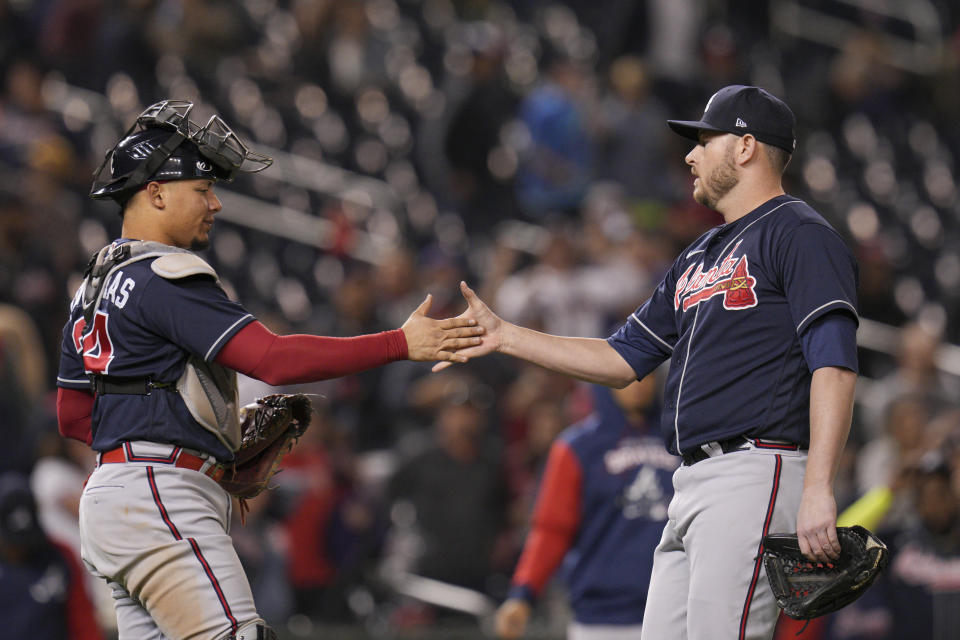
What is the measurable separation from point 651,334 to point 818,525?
1107 millimetres

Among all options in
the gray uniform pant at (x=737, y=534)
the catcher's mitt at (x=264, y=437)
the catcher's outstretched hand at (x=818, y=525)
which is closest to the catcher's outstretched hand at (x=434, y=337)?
the catcher's mitt at (x=264, y=437)

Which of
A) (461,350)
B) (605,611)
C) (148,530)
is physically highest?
(461,350)

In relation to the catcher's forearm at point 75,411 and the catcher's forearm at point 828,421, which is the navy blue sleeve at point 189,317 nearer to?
the catcher's forearm at point 75,411

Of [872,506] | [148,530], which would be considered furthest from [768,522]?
[872,506]

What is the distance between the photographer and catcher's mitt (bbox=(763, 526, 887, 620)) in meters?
3.80

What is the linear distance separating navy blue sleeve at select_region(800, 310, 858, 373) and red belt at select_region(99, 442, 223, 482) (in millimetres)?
1837

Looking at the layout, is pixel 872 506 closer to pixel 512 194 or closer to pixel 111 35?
pixel 512 194

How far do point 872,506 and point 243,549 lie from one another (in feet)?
12.2

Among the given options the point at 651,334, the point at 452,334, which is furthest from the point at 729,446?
the point at 452,334

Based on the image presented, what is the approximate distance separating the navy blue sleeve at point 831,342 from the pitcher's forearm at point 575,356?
909mm

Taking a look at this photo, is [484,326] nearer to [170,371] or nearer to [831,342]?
[170,371]

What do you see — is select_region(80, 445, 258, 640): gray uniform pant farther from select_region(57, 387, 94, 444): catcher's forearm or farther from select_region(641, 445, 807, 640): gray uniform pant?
select_region(641, 445, 807, 640): gray uniform pant

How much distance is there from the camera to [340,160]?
12.3m

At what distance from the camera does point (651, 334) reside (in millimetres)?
4645
